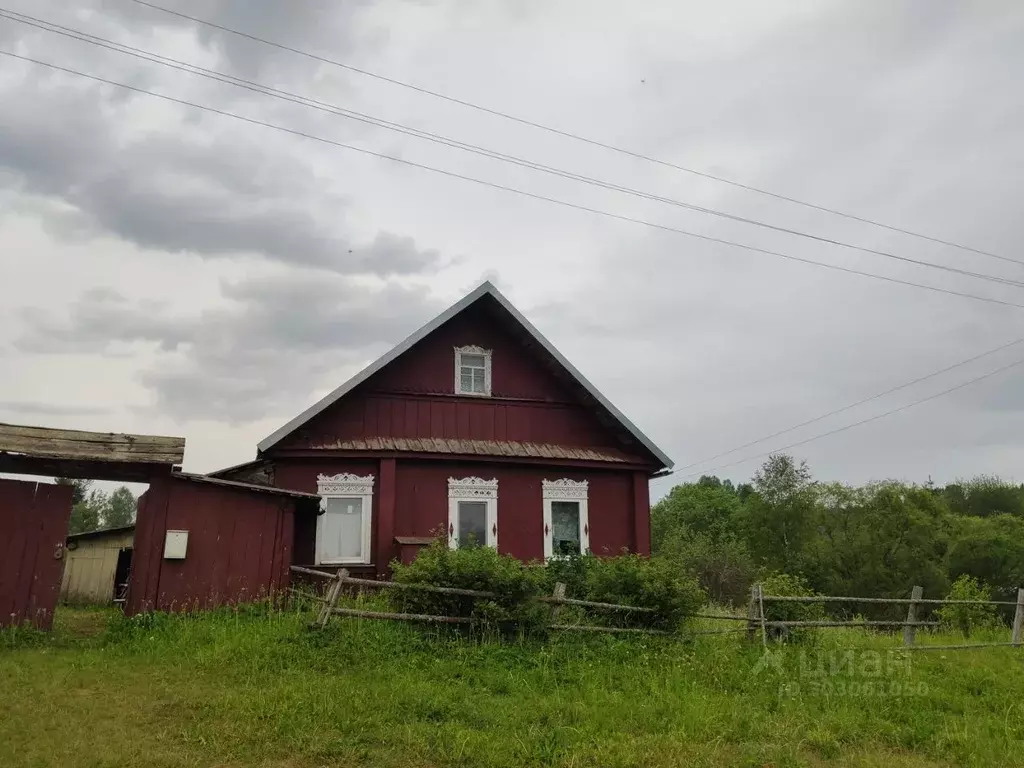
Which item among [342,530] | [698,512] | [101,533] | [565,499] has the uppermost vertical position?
[698,512]

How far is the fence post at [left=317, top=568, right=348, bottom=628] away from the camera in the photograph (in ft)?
32.9

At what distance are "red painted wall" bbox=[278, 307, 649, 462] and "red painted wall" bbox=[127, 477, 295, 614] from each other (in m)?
2.22

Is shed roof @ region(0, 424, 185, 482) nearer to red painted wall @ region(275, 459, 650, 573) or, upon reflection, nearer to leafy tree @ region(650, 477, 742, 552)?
red painted wall @ region(275, 459, 650, 573)

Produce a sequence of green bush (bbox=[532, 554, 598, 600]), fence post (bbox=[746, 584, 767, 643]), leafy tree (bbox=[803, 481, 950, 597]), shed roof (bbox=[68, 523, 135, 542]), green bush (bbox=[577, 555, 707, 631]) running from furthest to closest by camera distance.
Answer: leafy tree (bbox=[803, 481, 950, 597]) → shed roof (bbox=[68, 523, 135, 542]) → green bush (bbox=[532, 554, 598, 600]) → fence post (bbox=[746, 584, 767, 643]) → green bush (bbox=[577, 555, 707, 631])

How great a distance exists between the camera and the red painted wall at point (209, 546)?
38.3ft

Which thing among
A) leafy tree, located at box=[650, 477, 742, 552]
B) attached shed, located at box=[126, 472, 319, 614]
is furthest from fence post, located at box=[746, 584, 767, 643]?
leafy tree, located at box=[650, 477, 742, 552]

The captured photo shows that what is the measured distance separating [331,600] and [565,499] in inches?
289

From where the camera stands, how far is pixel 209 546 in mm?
12188

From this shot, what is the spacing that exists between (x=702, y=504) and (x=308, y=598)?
7326 cm

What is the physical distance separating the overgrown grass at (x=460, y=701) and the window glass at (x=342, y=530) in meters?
3.06

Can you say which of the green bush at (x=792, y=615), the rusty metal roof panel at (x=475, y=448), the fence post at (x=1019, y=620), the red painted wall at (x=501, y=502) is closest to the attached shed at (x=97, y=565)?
the red painted wall at (x=501, y=502)

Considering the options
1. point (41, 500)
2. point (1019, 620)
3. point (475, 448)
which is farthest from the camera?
point (475, 448)

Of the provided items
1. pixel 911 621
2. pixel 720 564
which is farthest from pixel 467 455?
pixel 720 564

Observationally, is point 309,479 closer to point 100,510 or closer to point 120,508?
point 100,510
